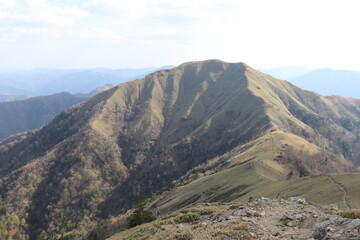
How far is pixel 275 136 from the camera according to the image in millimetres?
174000

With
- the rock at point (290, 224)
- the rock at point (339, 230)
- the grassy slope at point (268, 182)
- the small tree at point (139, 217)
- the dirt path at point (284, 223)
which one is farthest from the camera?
the small tree at point (139, 217)

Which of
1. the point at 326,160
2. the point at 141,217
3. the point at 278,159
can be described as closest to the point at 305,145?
the point at 326,160

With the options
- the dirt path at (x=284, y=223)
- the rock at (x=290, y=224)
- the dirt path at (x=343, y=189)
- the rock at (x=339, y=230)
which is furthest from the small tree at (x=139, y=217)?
the rock at (x=339, y=230)

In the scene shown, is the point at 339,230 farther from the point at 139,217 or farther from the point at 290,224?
the point at 139,217

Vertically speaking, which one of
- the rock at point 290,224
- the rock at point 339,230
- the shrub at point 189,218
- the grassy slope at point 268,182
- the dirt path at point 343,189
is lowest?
the grassy slope at point 268,182

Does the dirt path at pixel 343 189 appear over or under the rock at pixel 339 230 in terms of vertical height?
under

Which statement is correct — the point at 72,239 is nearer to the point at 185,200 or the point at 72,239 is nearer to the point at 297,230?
the point at 185,200

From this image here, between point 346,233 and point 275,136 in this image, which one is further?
point 275,136

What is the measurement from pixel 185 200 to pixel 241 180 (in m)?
28.2

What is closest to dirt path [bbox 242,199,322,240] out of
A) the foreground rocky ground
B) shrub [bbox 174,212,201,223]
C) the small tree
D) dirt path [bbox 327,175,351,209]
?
the foreground rocky ground

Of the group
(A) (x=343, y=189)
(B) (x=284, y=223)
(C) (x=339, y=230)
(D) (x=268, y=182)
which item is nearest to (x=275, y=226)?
(B) (x=284, y=223)

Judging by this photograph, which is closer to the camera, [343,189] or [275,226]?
[275,226]

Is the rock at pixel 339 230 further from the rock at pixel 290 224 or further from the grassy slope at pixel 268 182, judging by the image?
the grassy slope at pixel 268 182

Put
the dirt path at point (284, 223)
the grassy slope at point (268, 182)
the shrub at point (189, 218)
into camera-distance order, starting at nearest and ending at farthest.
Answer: the dirt path at point (284, 223)
the shrub at point (189, 218)
the grassy slope at point (268, 182)
